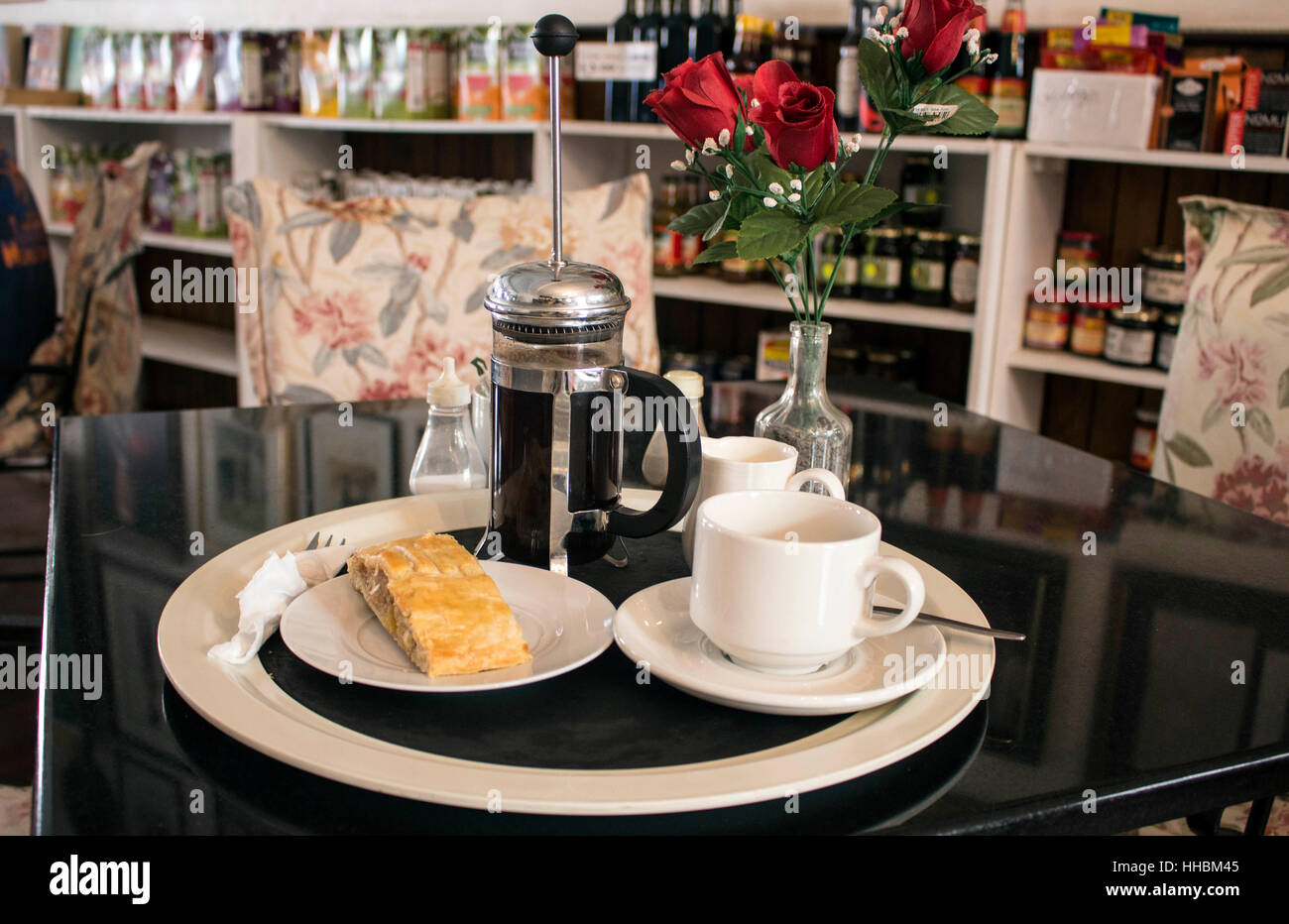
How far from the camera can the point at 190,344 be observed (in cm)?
337

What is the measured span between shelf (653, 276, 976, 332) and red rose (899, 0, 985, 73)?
151 cm

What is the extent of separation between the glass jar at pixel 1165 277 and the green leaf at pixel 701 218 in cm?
149

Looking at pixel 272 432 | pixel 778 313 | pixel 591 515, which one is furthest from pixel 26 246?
pixel 591 515

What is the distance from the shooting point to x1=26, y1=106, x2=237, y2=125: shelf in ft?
10.0

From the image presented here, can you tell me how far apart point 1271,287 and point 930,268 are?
96 centimetres

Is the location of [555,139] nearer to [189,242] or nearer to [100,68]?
[189,242]

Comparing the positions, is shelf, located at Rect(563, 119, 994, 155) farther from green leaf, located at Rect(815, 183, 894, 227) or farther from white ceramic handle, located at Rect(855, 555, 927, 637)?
white ceramic handle, located at Rect(855, 555, 927, 637)

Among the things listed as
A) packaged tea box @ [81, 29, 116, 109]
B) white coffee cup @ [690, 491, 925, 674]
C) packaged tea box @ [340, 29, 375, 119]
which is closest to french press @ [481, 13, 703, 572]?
white coffee cup @ [690, 491, 925, 674]

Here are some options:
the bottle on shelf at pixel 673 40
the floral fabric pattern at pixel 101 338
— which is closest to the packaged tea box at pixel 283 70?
the floral fabric pattern at pixel 101 338

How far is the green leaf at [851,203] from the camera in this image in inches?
29.2

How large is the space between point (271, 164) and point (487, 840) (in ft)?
9.36

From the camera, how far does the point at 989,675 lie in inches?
25.8

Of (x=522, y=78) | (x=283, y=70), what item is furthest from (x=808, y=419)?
(x=283, y=70)

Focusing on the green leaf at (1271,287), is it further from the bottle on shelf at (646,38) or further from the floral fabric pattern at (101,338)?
the floral fabric pattern at (101,338)
